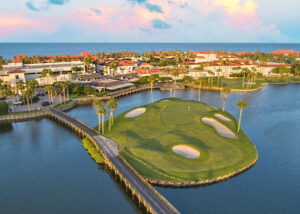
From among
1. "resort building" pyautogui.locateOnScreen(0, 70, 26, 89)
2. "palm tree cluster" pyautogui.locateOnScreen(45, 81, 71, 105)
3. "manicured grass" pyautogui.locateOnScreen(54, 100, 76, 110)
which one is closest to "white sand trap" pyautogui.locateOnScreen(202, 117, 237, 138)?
"manicured grass" pyautogui.locateOnScreen(54, 100, 76, 110)

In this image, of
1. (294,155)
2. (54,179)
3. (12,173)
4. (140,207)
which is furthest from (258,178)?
(12,173)

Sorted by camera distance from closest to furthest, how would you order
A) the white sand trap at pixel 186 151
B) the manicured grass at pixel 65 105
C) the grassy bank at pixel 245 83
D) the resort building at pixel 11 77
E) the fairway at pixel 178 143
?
the fairway at pixel 178 143, the white sand trap at pixel 186 151, the manicured grass at pixel 65 105, the resort building at pixel 11 77, the grassy bank at pixel 245 83

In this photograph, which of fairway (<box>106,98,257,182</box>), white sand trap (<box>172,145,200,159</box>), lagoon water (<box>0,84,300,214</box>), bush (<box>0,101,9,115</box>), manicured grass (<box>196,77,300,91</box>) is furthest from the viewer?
manicured grass (<box>196,77,300,91</box>)

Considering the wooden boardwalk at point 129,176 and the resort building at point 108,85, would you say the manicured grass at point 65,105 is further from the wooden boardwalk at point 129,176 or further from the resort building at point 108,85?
the wooden boardwalk at point 129,176

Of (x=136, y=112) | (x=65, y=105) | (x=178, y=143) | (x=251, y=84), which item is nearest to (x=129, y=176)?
(x=178, y=143)

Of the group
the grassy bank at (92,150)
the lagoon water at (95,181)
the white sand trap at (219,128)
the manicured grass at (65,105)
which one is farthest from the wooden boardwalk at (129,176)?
A: the white sand trap at (219,128)

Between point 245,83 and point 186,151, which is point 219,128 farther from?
point 245,83

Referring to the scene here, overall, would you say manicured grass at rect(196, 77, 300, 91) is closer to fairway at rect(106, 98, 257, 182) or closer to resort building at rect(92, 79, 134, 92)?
resort building at rect(92, 79, 134, 92)
